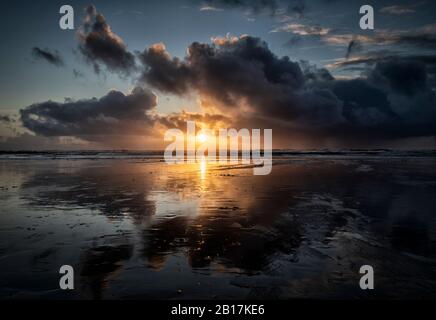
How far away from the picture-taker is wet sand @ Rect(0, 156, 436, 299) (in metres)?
6.18

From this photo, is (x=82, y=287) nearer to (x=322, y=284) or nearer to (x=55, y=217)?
(x=322, y=284)

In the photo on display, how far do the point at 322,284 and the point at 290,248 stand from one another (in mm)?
2267

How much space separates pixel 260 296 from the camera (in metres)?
5.87

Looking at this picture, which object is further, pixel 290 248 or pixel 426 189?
pixel 426 189

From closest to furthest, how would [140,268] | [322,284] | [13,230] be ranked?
[322,284] → [140,268] → [13,230]

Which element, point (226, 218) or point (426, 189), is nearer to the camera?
point (226, 218)

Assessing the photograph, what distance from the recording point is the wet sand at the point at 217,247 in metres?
6.18

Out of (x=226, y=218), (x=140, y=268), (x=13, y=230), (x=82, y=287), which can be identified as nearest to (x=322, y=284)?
(x=140, y=268)

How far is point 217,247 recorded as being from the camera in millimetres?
8656
